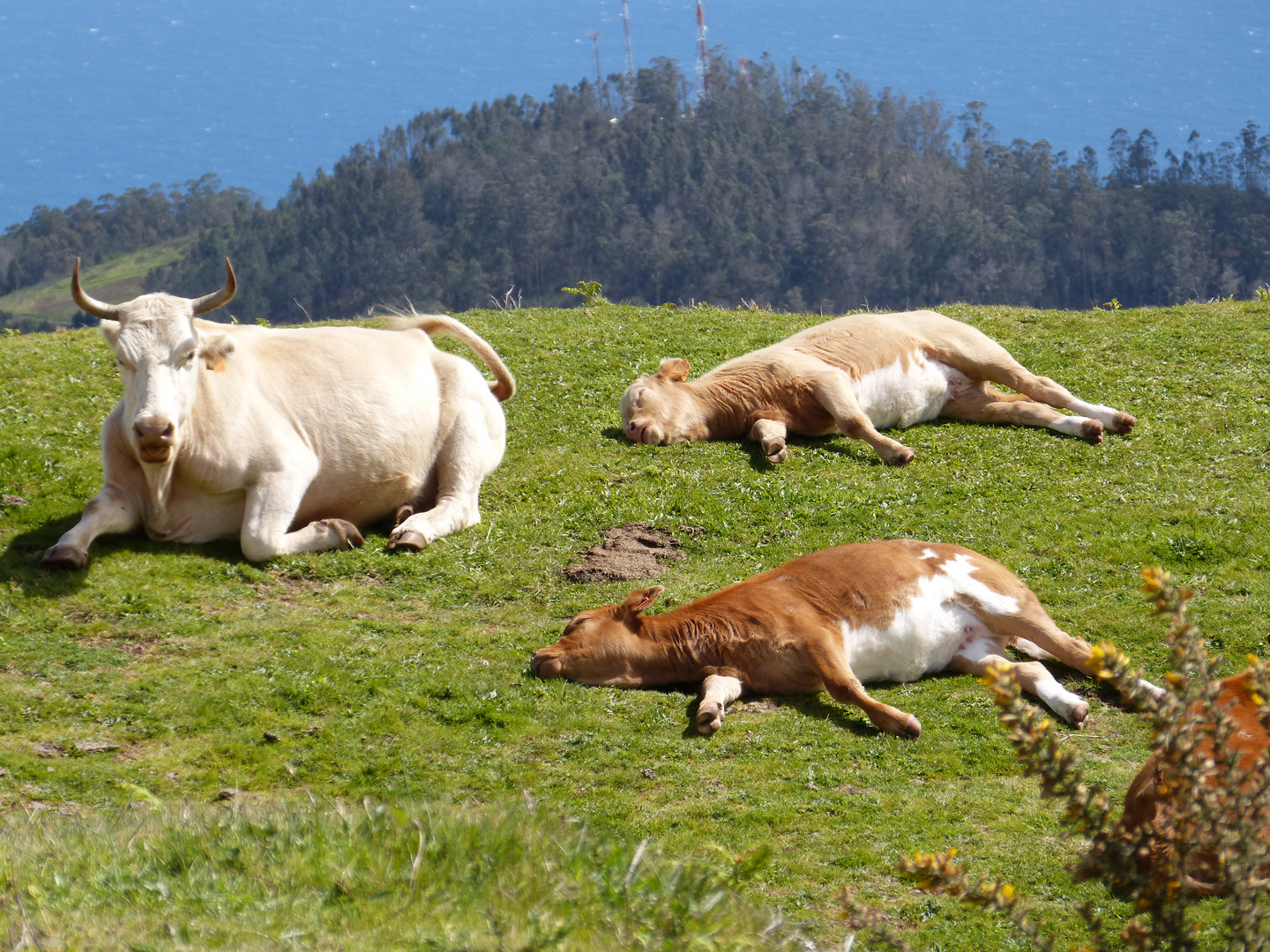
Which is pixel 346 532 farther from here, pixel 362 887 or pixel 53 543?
pixel 362 887

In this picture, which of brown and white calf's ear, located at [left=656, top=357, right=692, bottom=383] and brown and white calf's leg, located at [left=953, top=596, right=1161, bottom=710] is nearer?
brown and white calf's leg, located at [left=953, top=596, right=1161, bottom=710]

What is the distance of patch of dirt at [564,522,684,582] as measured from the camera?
951 cm

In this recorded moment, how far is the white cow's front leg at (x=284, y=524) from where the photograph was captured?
9.28m

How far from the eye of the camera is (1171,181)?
104 m

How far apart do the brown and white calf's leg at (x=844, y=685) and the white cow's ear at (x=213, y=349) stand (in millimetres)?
5242

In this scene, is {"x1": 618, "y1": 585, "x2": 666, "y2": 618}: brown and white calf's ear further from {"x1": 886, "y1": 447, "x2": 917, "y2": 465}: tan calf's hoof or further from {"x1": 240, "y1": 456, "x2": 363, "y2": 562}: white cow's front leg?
{"x1": 886, "y1": 447, "x2": 917, "y2": 465}: tan calf's hoof

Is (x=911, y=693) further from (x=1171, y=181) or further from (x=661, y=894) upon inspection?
(x=1171, y=181)

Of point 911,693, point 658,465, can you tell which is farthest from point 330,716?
A: point 658,465

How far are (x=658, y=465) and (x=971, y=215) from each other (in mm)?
96995

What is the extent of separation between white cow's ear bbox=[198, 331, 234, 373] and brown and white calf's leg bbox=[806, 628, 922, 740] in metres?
5.24

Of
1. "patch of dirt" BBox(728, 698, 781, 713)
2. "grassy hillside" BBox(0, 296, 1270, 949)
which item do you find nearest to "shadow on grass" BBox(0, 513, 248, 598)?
"grassy hillside" BBox(0, 296, 1270, 949)

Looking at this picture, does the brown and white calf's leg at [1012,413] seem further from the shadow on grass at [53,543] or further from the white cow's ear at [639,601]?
the shadow on grass at [53,543]

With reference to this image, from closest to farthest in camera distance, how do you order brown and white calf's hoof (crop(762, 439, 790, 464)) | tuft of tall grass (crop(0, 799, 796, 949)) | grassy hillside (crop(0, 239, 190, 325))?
tuft of tall grass (crop(0, 799, 796, 949)) → brown and white calf's hoof (crop(762, 439, 790, 464)) → grassy hillside (crop(0, 239, 190, 325))

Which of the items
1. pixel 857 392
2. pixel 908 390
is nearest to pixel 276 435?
pixel 857 392
